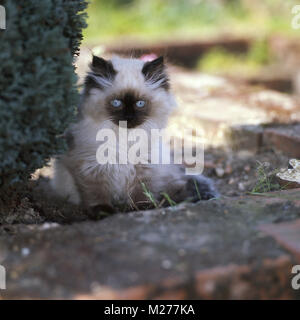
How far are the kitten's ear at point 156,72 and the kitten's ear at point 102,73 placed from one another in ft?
0.68

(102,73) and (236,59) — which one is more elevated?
(236,59)

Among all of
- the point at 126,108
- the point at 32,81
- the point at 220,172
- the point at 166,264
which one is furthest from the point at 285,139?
the point at 32,81

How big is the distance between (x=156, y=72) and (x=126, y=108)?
1.12 ft

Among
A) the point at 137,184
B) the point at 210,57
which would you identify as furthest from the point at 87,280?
the point at 210,57

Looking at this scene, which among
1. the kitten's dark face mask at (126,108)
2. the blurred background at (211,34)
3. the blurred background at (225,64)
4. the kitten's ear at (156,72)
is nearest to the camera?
the kitten's dark face mask at (126,108)

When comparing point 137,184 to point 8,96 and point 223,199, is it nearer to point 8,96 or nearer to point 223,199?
point 223,199

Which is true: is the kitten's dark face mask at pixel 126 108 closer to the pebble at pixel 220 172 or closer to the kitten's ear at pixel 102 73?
the kitten's ear at pixel 102 73

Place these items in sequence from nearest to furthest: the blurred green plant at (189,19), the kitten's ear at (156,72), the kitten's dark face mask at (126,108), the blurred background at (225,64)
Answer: the kitten's dark face mask at (126,108)
the kitten's ear at (156,72)
the blurred background at (225,64)
the blurred green plant at (189,19)

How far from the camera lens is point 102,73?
267cm

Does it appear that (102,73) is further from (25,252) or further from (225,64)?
(225,64)

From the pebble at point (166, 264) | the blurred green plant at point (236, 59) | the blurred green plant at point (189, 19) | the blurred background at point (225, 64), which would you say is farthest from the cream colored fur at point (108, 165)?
the blurred green plant at point (189, 19)

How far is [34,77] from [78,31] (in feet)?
1.67

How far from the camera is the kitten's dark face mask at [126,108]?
2.62m

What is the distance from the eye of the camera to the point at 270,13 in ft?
30.9
